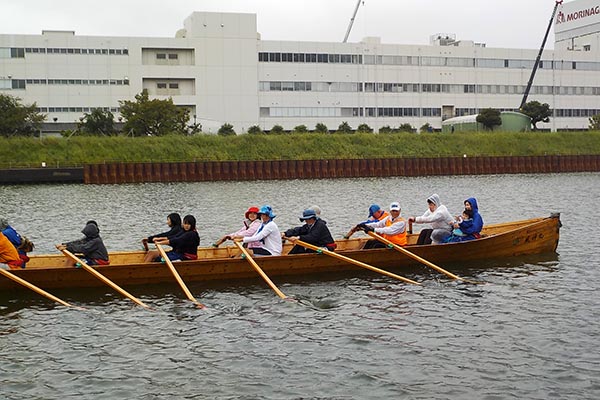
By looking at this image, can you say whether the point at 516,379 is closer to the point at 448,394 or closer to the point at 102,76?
the point at 448,394

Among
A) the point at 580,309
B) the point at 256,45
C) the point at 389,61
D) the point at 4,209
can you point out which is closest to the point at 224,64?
the point at 256,45

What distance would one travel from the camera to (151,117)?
7500 cm

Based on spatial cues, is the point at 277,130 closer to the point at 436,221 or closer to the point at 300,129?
the point at 300,129

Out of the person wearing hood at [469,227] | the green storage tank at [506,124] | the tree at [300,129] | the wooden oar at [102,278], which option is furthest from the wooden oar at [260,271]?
the green storage tank at [506,124]

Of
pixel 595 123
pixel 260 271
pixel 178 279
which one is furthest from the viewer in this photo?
pixel 595 123

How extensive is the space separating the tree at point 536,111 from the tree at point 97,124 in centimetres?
5255

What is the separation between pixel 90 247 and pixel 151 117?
5898 centimetres

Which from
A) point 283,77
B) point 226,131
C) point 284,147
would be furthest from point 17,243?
point 283,77

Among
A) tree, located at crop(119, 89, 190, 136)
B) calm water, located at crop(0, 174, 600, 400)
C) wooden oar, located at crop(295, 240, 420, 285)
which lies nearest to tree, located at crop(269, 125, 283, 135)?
tree, located at crop(119, 89, 190, 136)

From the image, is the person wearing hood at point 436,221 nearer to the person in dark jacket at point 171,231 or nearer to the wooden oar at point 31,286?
the person in dark jacket at point 171,231

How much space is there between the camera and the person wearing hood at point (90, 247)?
58.4 ft

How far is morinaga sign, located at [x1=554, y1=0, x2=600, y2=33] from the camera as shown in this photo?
12319 centimetres

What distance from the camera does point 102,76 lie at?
3238 inches

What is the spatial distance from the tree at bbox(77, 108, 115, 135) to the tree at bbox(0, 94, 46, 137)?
478 cm
